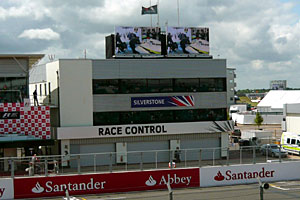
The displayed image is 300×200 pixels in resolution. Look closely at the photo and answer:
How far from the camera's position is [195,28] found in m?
39.6

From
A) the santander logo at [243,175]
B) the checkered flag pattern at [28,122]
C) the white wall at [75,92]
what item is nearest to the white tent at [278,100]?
the white wall at [75,92]

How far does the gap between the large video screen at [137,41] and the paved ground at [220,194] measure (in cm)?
1456

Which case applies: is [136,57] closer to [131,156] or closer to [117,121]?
[117,121]

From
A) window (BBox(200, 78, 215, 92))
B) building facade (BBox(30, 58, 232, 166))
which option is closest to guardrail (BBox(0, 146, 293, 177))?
building facade (BBox(30, 58, 232, 166))

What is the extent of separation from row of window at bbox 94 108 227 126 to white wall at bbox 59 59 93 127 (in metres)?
1.10

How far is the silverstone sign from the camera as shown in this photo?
37.0 m

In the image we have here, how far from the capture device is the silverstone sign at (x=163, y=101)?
37000 millimetres

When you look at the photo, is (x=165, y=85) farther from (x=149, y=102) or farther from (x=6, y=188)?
(x=6, y=188)

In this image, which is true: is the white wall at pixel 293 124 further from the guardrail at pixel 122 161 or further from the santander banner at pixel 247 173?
the santander banner at pixel 247 173

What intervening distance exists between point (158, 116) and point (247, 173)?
35.1 ft

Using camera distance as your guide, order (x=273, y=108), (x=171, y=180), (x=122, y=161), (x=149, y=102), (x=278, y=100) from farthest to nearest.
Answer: (x=278, y=100) → (x=273, y=108) → (x=149, y=102) → (x=122, y=161) → (x=171, y=180)

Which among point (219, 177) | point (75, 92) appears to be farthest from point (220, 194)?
point (75, 92)

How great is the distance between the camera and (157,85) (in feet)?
123

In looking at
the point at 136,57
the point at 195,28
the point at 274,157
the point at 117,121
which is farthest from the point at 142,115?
the point at 274,157
